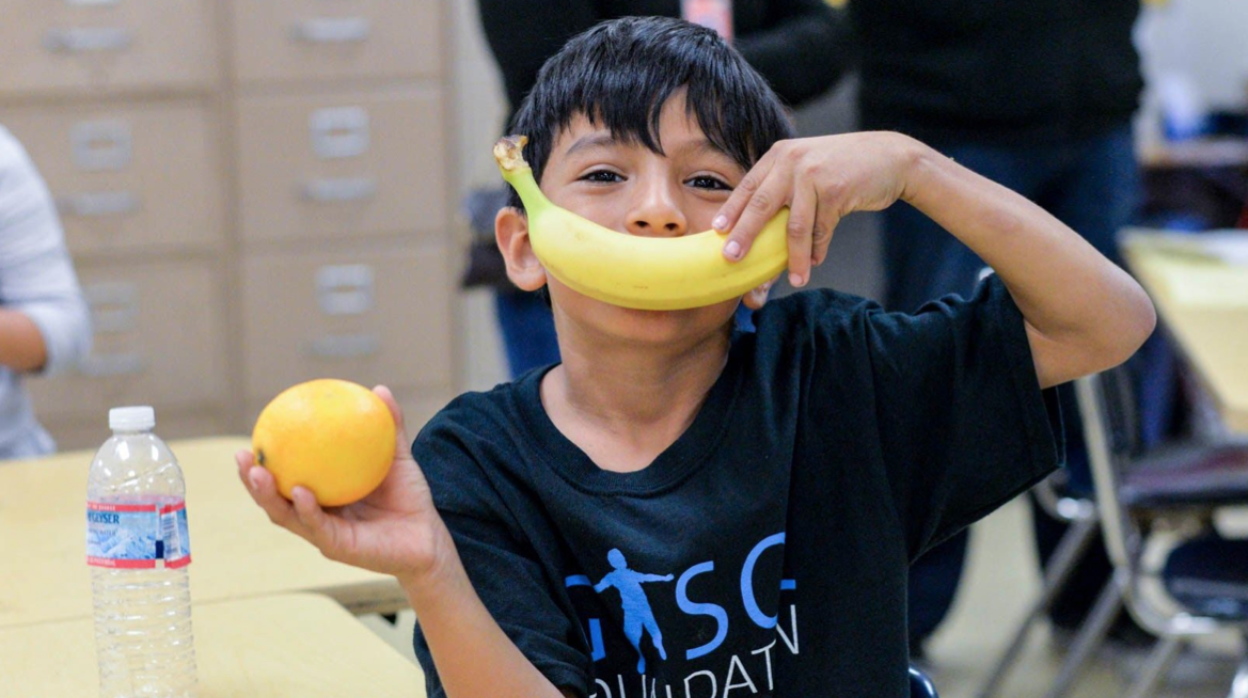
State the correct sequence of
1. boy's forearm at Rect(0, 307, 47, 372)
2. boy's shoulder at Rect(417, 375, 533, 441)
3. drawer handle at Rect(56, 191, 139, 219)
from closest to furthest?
boy's shoulder at Rect(417, 375, 533, 441)
boy's forearm at Rect(0, 307, 47, 372)
drawer handle at Rect(56, 191, 139, 219)

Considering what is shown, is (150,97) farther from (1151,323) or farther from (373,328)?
(1151,323)

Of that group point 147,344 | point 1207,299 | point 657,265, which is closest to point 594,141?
point 657,265

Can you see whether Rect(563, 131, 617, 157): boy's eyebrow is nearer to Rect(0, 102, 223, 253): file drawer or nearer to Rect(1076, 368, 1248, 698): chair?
Rect(1076, 368, 1248, 698): chair

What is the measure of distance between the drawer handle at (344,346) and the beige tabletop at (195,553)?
209 cm

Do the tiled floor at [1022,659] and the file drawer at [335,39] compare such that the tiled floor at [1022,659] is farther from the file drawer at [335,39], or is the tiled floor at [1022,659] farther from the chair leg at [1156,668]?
the file drawer at [335,39]

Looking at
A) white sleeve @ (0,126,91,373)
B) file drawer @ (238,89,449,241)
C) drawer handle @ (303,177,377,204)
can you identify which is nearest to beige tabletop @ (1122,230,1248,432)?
white sleeve @ (0,126,91,373)

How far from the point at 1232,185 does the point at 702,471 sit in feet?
15.6

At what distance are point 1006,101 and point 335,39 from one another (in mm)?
2005

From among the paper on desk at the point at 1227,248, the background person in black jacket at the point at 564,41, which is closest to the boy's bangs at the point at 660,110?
the background person in black jacket at the point at 564,41

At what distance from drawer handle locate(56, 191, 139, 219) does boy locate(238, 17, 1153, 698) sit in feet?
9.24

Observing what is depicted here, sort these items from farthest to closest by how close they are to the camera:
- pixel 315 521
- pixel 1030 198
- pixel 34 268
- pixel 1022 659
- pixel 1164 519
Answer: pixel 1022 659
pixel 1030 198
pixel 1164 519
pixel 34 268
pixel 315 521

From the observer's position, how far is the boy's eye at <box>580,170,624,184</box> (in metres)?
1.17

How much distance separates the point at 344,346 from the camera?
399cm

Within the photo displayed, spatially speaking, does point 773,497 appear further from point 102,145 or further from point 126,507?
point 102,145
